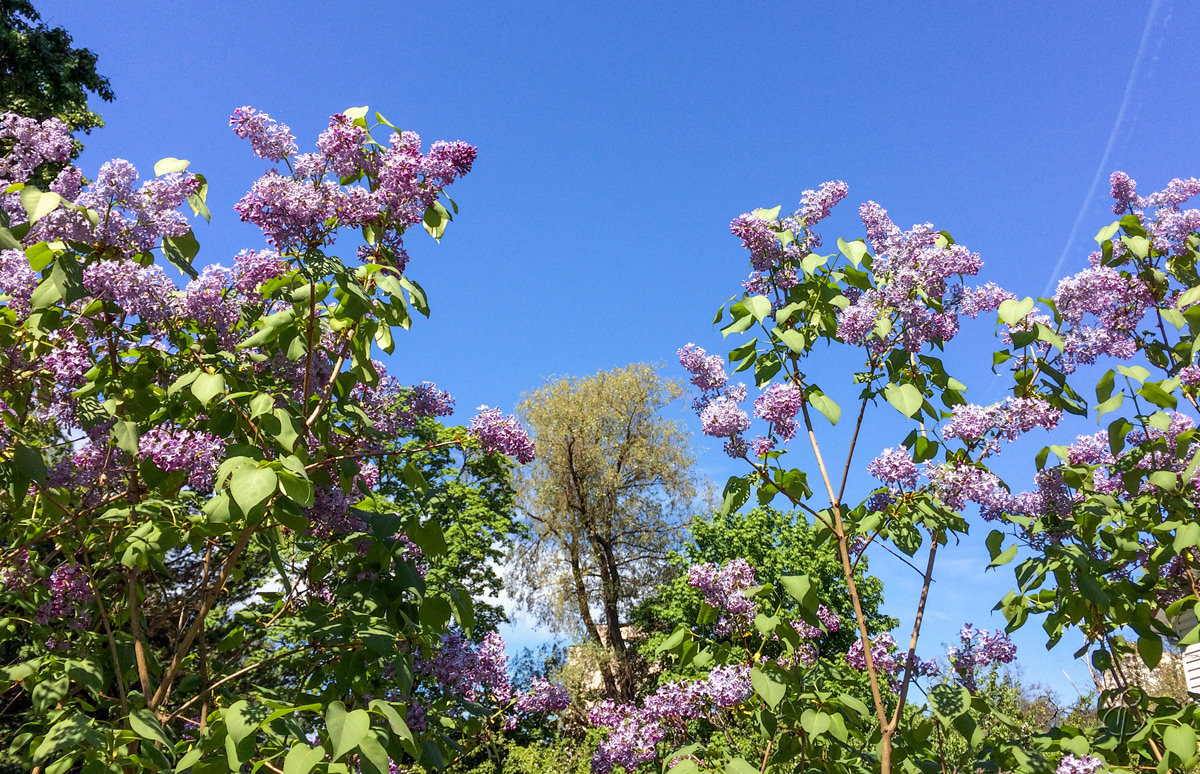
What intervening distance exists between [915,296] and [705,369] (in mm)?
816

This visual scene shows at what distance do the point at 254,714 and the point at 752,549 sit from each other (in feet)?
61.8

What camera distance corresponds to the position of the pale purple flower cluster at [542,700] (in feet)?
14.3

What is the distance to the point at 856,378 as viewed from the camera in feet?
9.95

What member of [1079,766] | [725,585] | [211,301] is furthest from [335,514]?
[1079,766]

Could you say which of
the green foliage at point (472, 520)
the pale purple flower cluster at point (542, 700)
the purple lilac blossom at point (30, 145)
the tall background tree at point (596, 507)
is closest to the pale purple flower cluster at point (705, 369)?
the pale purple flower cluster at point (542, 700)

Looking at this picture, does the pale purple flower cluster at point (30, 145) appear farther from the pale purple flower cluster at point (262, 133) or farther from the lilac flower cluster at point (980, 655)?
the lilac flower cluster at point (980, 655)

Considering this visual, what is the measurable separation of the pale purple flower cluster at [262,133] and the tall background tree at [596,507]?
21516 millimetres

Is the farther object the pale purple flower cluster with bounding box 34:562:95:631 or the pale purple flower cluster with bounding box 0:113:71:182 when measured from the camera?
the pale purple flower cluster with bounding box 34:562:95:631

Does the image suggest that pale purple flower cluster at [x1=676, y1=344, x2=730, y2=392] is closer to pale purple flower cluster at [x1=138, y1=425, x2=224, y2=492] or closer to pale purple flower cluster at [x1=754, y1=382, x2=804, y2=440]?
pale purple flower cluster at [x1=754, y1=382, x2=804, y2=440]

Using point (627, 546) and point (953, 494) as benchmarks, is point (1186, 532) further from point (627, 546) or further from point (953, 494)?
point (627, 546)

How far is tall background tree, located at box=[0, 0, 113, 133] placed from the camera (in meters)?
13.9

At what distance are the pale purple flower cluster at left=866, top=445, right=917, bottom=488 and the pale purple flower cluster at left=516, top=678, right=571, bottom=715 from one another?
7.70 ft

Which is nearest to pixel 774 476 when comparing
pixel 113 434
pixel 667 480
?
pixel 113 434

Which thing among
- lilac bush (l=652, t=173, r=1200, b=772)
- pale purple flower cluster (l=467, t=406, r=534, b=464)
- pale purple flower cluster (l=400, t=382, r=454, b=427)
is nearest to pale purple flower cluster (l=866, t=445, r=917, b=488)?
lilac bush (l=652, t=173, r=1200, b=772)
